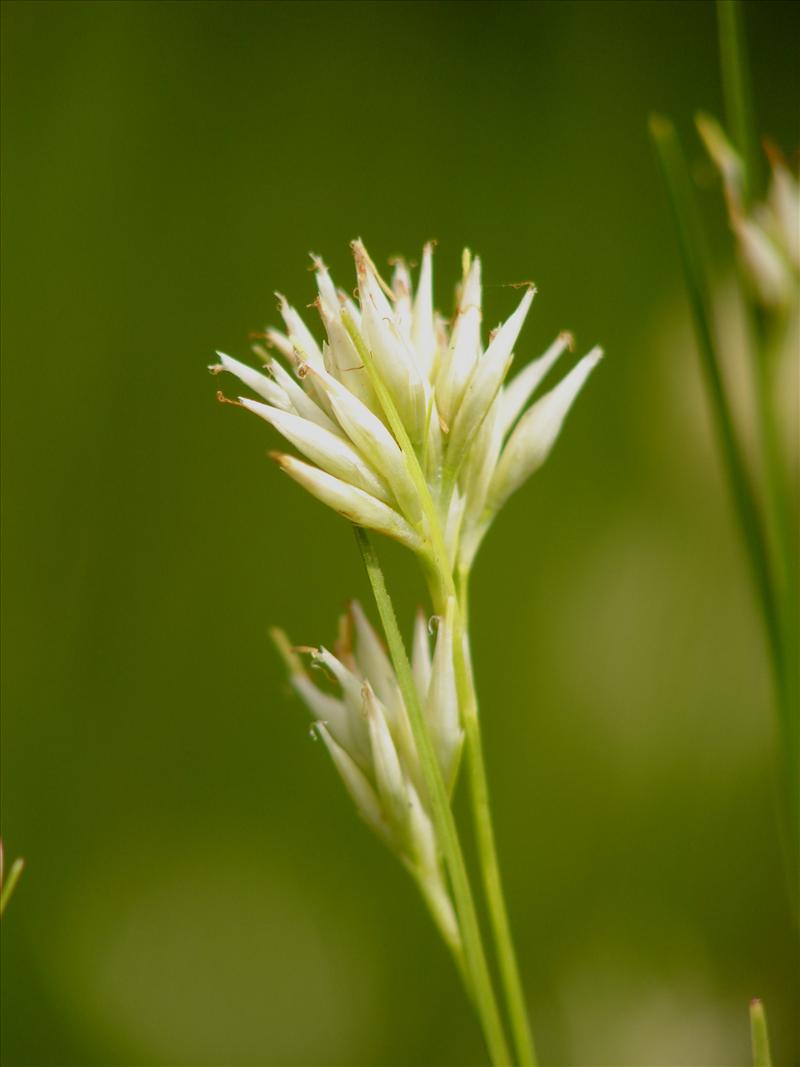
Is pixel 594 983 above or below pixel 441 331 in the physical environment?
below

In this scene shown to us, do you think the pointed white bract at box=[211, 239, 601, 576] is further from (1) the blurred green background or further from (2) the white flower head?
(1) the blurred green background

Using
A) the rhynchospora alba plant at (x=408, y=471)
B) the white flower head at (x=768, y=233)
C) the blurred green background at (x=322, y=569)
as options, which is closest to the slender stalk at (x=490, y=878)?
the rhynchospora alba plant at (x=408, y=471)

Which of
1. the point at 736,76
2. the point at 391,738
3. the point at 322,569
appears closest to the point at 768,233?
the point at 736,76

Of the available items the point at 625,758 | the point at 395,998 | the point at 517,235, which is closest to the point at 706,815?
the point at 625,758

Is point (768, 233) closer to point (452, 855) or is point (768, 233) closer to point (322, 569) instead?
point (452, 855)

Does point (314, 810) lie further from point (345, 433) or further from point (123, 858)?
point (345, 433)

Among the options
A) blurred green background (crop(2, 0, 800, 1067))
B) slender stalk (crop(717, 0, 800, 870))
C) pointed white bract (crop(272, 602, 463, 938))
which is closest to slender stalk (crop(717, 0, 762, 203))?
slender stalk (crop(717, 0, 800, 870))
